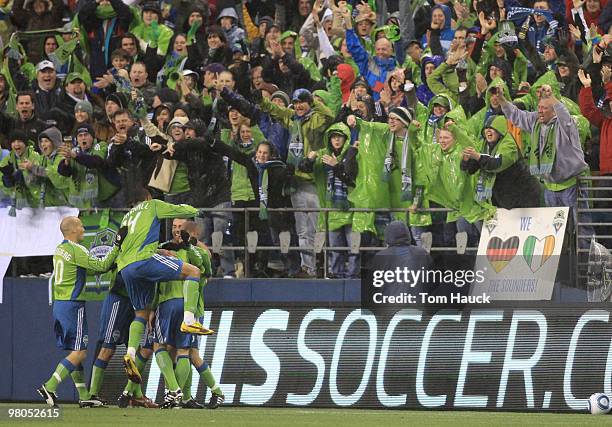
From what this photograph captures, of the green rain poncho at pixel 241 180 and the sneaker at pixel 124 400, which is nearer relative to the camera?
the sneaker at pixel 124 400

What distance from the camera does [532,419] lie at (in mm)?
13539

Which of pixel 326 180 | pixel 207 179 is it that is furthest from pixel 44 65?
pixel 326 180

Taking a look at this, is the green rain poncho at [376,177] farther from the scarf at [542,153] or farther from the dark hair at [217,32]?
the dark hair at [217,32]

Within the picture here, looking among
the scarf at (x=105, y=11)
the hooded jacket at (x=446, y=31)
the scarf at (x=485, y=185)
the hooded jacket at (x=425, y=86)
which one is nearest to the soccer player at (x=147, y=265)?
the scarf at (x=485, y=185)

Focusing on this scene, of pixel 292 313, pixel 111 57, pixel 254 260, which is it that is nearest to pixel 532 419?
pixel 292 313

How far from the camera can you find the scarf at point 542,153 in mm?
15750

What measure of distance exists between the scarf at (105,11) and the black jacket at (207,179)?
4837 mm

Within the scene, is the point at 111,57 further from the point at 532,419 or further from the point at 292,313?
the point at 532,419

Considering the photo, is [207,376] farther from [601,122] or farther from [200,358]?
[601,122]

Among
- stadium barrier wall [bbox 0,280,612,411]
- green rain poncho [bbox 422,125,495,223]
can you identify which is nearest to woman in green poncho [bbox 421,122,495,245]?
green rain poncho [bbox 422,125,495,223]

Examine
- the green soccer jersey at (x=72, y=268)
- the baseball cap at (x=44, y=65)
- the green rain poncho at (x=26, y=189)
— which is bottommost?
the green soccer jersey at (x=72, y=268)

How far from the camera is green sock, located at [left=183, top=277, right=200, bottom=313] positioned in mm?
Result: 14633

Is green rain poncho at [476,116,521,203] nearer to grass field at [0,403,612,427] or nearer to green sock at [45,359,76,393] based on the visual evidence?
grass field at [0,403,612,427]

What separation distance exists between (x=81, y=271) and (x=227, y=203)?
2.36 metres
